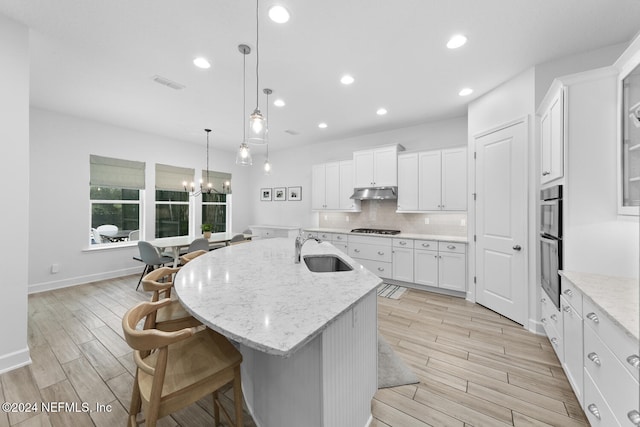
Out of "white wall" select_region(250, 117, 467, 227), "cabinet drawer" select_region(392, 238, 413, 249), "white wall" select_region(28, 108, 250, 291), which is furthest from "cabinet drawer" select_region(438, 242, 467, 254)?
"white wall" select_region(28, 108, 250, 291)

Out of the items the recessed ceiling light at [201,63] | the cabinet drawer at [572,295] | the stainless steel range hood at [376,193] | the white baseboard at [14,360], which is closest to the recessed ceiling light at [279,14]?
the recessed ceiling light at [201,63]

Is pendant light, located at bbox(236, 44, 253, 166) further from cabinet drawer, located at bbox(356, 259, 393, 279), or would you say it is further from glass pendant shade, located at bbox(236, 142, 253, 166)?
cabinet drawer, located at bbox(356, 259, 393, 279)

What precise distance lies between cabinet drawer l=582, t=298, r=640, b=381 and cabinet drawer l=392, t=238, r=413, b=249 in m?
2.59

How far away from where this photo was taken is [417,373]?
6.66ft

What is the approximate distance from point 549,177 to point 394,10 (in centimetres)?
198

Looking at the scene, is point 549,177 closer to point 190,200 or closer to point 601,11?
point 601,11

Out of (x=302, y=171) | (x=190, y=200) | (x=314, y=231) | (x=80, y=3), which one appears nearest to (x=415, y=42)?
(x=80, y=3)

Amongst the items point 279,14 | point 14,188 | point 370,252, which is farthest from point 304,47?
point 370,252

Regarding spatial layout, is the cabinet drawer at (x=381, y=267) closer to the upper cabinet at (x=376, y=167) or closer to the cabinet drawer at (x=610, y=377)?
the upper cabinet at (x=376, y=167)

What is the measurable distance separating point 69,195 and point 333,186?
4.64 metres

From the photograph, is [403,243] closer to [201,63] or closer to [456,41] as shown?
[456,41]

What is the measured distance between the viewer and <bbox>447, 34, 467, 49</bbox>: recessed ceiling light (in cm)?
223

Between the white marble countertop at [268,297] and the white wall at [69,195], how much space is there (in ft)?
12.6

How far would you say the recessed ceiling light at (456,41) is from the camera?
2.23 metres
